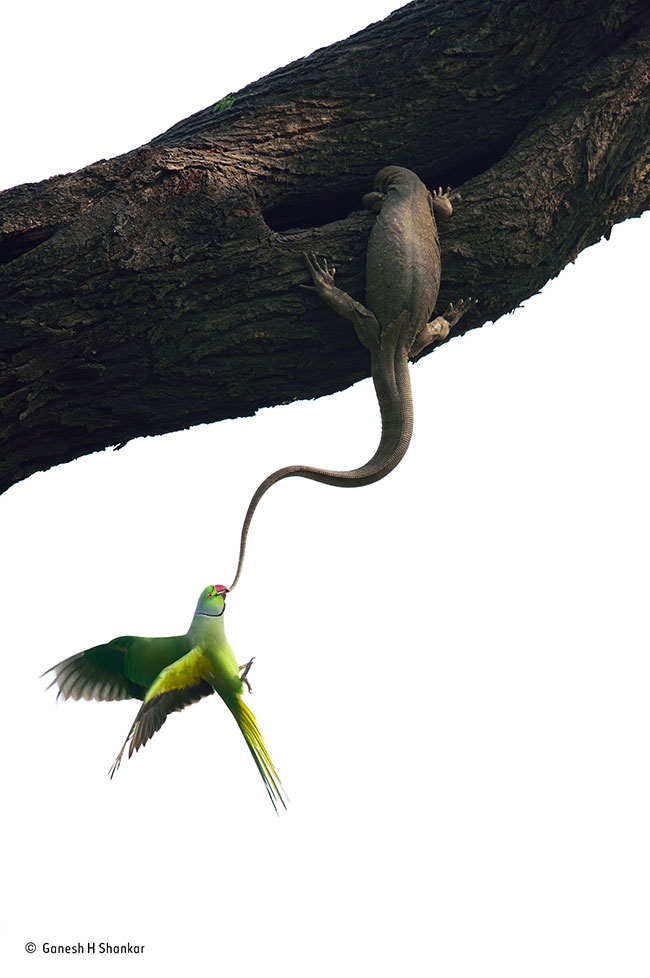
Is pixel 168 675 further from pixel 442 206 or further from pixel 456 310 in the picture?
pixel 442 206

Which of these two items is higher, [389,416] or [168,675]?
[389,416]

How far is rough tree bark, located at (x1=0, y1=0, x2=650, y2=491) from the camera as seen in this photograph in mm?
5977

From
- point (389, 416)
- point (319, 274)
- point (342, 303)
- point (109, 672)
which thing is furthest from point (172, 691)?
point (319, 274)

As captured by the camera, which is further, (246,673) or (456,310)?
(456,310)

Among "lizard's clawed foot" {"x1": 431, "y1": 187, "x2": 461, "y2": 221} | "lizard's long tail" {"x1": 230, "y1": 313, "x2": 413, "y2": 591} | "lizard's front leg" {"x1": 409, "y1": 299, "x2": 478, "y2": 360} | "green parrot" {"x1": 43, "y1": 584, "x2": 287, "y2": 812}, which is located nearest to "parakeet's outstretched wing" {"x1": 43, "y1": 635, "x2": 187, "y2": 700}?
"green parrot" {"x1": 43, "y1": 584, "x2": 287, "y2": 812}

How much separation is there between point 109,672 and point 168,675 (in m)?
0.56

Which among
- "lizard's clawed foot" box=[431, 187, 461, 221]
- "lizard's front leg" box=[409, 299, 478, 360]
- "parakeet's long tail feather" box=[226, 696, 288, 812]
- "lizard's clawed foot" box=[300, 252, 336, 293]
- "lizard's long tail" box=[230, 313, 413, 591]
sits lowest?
"parakeet's long tail feather" box=[226, 696, 288, 812]

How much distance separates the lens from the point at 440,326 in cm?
654

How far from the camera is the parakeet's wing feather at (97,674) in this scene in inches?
221

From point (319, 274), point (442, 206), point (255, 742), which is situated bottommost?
point (255, 742)

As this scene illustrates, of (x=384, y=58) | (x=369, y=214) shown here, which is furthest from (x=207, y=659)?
(x=384, y=58)

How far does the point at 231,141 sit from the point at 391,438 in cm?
198

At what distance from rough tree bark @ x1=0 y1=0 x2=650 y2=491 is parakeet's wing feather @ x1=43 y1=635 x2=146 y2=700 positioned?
3.81ft

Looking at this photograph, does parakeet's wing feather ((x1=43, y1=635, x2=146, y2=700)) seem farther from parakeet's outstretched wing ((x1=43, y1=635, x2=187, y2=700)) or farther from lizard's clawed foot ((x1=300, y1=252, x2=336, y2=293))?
lizard's clawed foot ((x1=300, y1=252, x2=336, y2=293))
